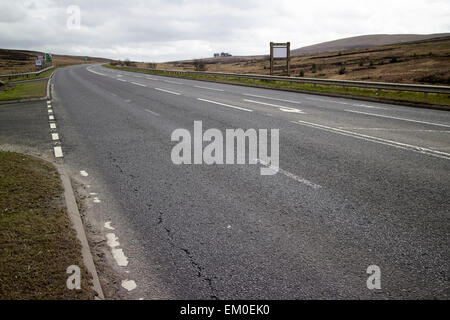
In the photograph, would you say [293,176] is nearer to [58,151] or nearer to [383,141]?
[383,141]

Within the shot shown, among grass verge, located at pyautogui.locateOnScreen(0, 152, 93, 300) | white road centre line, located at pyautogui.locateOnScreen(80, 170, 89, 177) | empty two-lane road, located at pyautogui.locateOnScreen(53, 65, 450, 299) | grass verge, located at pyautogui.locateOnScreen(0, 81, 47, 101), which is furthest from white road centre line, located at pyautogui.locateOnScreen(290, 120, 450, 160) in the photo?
grass verge, located at pyautogui.locateOnScreen(0, 81, 47, 101)

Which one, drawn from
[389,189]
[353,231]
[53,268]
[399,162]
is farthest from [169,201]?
[399,162]

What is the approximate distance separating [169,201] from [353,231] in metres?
2.41

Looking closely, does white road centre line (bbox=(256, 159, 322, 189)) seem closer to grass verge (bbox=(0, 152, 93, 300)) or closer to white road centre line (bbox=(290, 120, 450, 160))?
white road centre line (bbox=(290, 120, 450, 160))

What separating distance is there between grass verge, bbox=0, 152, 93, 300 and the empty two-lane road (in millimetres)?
483

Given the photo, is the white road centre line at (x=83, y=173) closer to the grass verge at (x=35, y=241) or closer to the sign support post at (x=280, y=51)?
the grass verge at (x=35, y=241)

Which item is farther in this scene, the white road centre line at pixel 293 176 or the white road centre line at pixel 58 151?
the white road centre line at pixel 58 151

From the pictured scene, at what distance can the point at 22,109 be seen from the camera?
43.4 ft

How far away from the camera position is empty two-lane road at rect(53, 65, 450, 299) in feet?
9.37

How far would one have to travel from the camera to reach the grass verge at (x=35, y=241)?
8.56 ft

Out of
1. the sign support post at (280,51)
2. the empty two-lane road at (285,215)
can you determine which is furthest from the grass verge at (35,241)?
the sign support post at (280,51)

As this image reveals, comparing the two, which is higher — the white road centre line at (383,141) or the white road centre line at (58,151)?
the white road centre line at (383,141)

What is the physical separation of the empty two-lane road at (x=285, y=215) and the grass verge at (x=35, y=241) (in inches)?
19.0

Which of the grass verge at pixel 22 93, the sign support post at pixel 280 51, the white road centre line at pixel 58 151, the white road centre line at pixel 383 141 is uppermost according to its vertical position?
the sign support post at pixel 280 51
